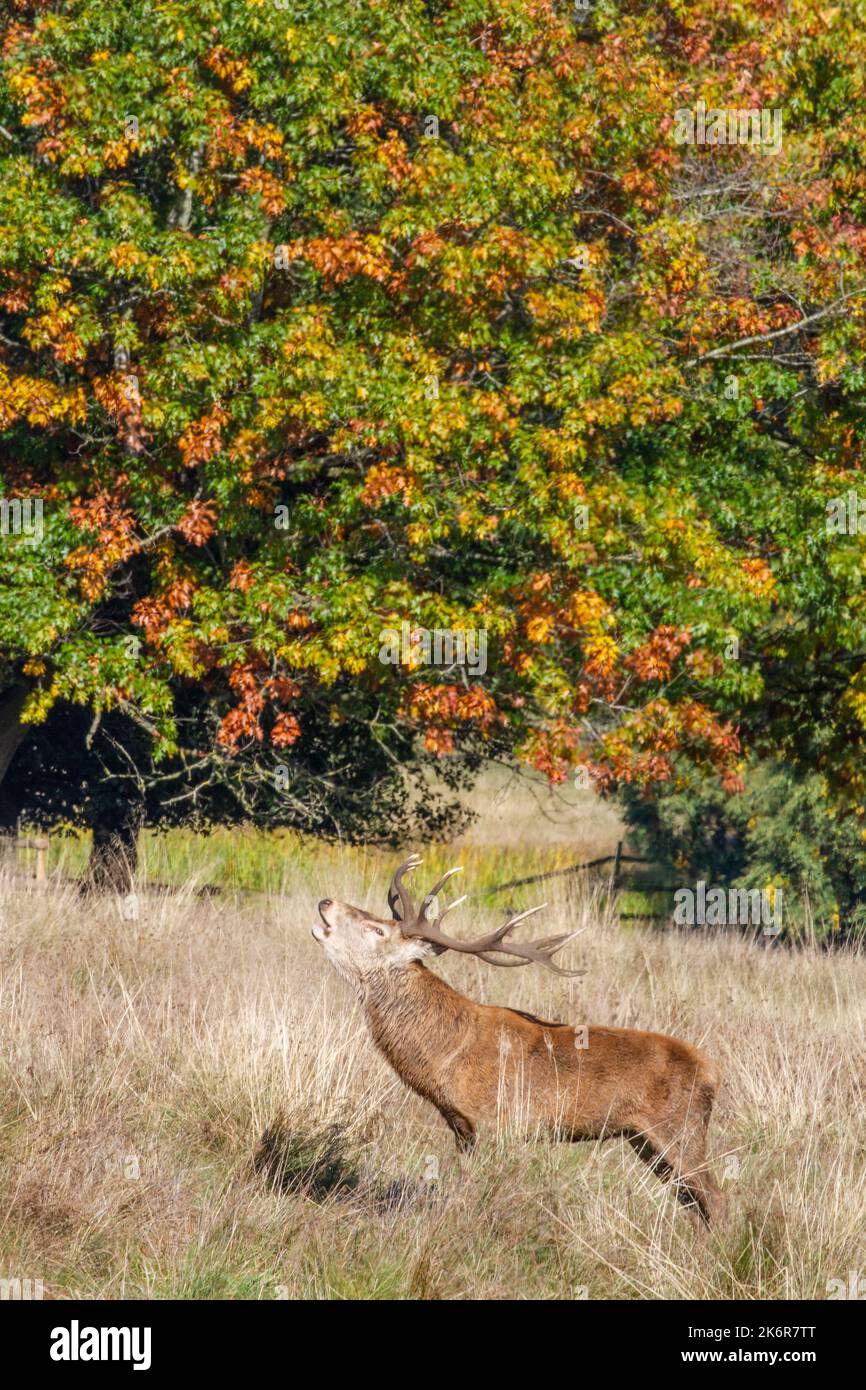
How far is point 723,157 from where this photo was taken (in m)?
14.8

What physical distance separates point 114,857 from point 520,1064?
9.78 m

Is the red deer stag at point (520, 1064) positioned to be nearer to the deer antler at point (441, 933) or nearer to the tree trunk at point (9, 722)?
the deer antler at point (441, 933)

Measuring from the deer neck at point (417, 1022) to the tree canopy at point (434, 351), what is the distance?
4.98 meters

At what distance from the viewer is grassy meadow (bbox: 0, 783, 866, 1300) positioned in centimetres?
659

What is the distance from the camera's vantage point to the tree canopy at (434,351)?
12.9 m

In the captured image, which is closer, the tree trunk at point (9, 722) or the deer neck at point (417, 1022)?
the deer neck at point (417, 1022)

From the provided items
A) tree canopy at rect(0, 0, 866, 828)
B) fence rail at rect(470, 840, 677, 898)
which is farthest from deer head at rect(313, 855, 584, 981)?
fence rail at rect(470, 840, 677, 898)

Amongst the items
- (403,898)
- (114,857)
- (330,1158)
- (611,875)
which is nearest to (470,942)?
(403,898)

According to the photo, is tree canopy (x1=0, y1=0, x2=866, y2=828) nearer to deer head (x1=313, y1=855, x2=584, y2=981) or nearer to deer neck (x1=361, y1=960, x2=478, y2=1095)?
deer head (x1=313, y1=855, x2=584, y2=981)

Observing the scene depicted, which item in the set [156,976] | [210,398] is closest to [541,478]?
[210,398]

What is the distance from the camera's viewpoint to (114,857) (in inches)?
656

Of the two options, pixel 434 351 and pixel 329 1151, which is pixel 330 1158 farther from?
pixel 434 351

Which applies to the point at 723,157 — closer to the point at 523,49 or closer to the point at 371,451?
the point at 523,49

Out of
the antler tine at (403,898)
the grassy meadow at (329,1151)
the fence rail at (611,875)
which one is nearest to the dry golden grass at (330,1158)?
the grassy meadow at (329,1151)
